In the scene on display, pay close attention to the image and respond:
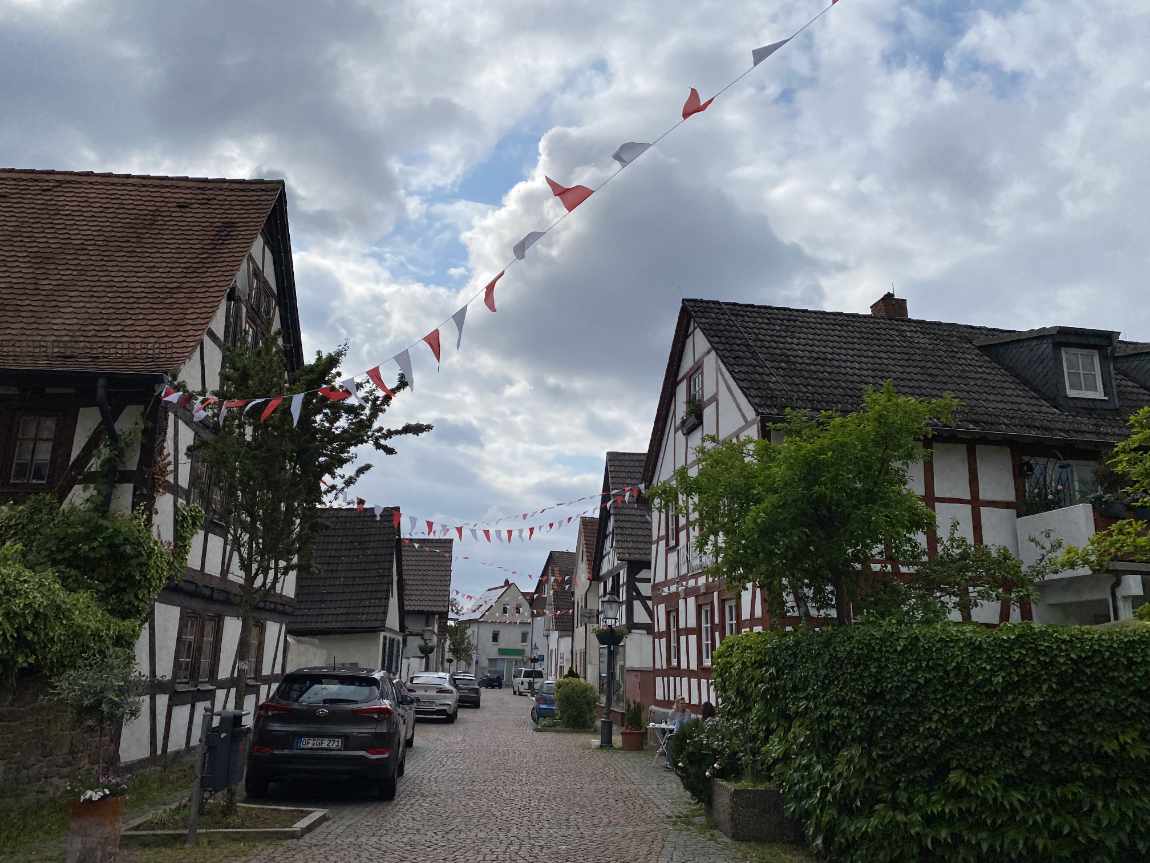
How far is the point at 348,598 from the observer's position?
96.6 ft

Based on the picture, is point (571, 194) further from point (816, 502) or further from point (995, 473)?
point (995, 473)

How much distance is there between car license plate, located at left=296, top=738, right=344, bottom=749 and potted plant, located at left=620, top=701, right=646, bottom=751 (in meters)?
10.7

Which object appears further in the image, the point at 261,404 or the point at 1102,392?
the point at 1102,392

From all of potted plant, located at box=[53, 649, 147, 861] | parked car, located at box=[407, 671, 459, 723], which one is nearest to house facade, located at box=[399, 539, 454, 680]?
parked car, located at box=[407, 671, 459, 723]

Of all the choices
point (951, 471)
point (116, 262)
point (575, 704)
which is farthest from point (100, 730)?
point (575, 704)

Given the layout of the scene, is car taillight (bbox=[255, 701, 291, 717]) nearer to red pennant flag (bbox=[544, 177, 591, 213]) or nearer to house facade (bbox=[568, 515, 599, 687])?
red pennant flag (bbox=[544, 177, 591, 213])

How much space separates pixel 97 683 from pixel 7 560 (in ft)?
7.92

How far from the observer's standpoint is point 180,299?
14312 millimetres

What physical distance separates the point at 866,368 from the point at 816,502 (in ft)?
30.9

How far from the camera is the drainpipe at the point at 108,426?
39.7ft

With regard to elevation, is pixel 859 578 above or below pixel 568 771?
above

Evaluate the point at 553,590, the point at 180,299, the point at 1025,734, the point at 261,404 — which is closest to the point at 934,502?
the point at 1025,734

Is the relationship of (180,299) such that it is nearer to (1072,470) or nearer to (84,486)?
(84,486)

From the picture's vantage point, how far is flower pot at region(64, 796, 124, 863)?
23.9 feet
